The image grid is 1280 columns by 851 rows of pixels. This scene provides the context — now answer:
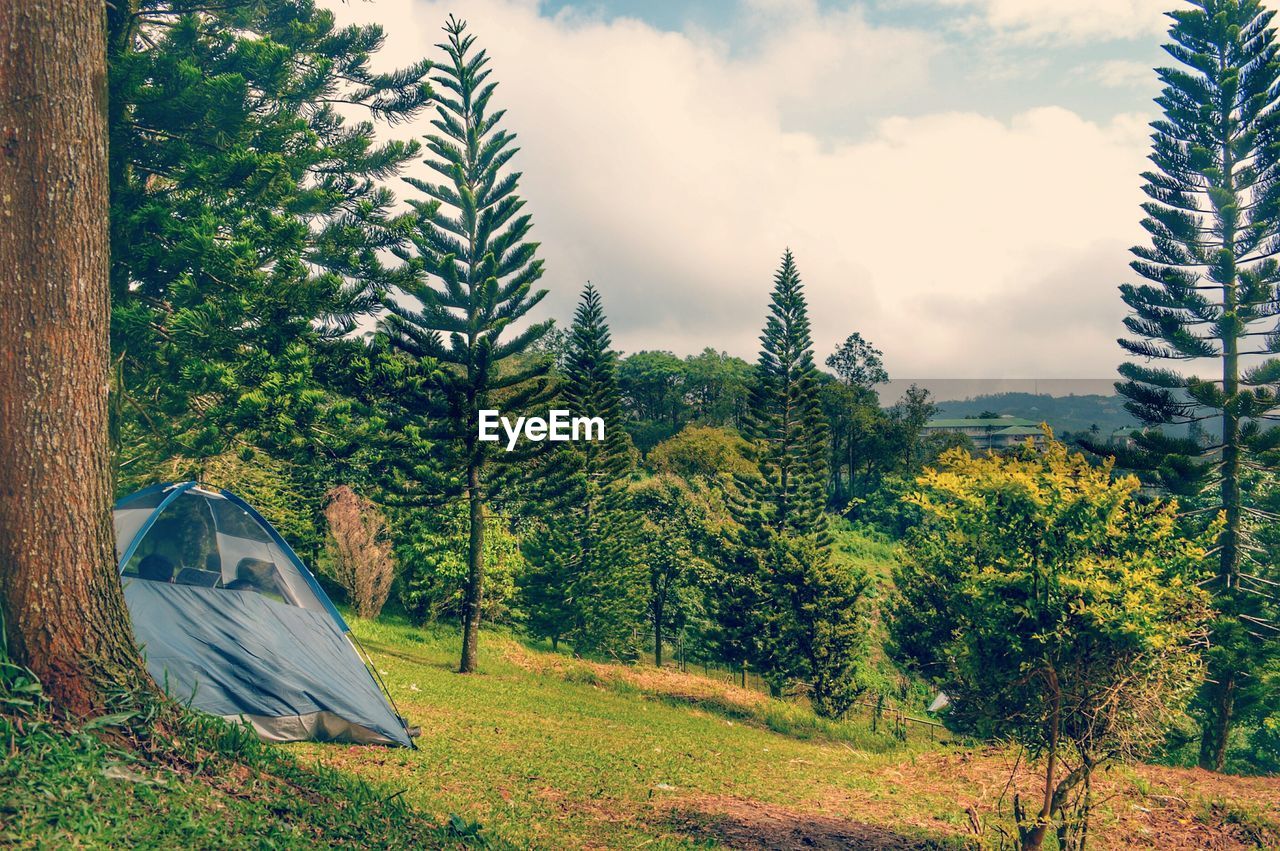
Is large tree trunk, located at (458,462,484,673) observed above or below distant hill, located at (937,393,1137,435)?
below

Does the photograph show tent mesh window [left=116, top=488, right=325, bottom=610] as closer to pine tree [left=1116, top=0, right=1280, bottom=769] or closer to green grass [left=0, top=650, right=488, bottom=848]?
green grass [left=0, top=650, right=488, bottom=848]

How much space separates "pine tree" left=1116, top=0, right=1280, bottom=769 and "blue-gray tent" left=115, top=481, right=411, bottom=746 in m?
18.9

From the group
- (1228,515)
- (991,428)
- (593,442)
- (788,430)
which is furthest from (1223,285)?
(991,428)

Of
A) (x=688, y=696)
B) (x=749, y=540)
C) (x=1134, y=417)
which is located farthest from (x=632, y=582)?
(x=1134, y=417)

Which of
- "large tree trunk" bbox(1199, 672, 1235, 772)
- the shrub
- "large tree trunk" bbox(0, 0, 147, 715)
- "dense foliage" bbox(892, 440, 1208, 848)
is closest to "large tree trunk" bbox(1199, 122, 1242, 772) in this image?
"large tree trunk" bbox(1199, 672, 1235, 772)

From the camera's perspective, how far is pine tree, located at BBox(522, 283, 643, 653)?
26.6 m

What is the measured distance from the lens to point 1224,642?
18094mm

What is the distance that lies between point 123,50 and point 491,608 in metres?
18.9

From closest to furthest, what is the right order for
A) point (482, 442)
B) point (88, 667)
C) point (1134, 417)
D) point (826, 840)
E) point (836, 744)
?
1. point (88, 667)
2. point (826, 840)
3. point (836, 744)
4. point (482, 442)
5. point (1134, 417)

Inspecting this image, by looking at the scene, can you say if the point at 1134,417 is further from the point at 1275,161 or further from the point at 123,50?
the point at 123,50

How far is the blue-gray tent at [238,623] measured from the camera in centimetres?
592

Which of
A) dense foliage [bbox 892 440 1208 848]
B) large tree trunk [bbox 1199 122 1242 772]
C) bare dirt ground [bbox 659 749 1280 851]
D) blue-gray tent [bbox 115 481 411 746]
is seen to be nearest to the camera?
blue-gray tent [bbox 115 481 411 746]

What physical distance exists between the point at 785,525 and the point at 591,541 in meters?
6.40

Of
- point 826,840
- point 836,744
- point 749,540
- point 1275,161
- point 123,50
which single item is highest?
point 1275,161
